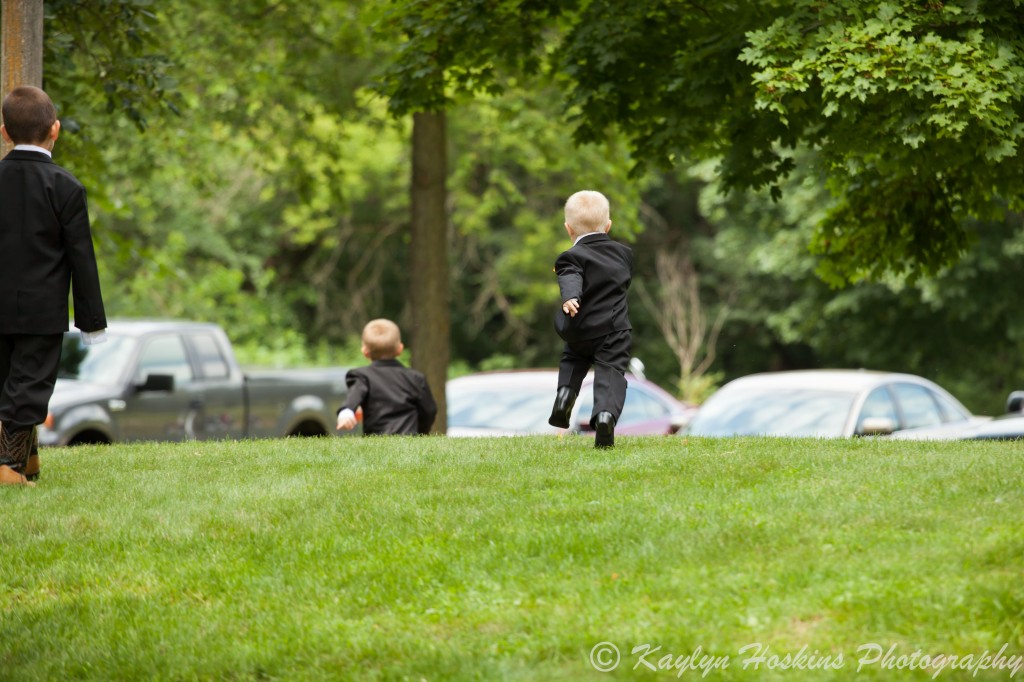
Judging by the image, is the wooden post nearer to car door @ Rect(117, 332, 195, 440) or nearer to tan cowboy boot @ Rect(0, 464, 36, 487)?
tan cowboy boot @ Rect(0, 464, 36, 487)

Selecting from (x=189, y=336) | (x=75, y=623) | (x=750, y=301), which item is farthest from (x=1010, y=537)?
(x=750, y=301)

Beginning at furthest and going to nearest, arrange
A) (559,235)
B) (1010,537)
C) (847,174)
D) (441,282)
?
(559,235)
(441,282)
(847,174)
(1010,537)

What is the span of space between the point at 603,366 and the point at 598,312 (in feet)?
1.02

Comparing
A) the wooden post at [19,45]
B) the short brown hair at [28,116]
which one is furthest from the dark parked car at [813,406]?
the short brown hair at [28,116]

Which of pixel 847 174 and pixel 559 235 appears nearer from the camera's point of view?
pixel 847 174

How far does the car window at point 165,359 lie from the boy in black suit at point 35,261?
6327 mm

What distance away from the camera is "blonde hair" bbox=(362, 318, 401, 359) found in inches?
374

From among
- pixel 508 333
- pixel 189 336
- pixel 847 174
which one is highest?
pixel 847 174

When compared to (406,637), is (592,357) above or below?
above

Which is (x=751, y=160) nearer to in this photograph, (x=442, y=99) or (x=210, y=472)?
(x=442, y=99)

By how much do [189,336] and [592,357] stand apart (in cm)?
769

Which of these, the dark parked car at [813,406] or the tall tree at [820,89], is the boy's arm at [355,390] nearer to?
the tall tree at [820,89]

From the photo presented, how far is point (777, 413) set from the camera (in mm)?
12625

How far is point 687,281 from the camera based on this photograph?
4128 centimetres
